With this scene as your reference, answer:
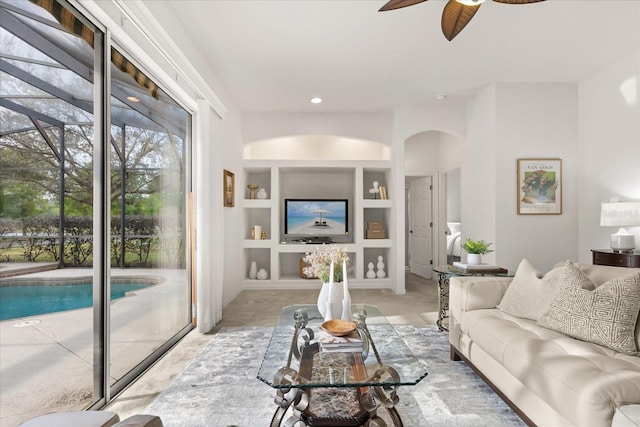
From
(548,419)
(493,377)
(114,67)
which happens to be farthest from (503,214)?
(114,67)

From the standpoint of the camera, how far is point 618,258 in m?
3.37

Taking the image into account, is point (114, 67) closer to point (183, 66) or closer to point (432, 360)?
point (183, 66)

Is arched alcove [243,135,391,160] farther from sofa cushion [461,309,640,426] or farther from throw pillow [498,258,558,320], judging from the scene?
sofa cushion [461,309,640,426]

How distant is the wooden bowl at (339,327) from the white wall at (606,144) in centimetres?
344

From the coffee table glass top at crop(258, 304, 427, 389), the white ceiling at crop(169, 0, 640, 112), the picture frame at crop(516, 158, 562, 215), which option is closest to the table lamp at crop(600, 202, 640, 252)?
the picture frame at crop(516, 158, 562, 215)

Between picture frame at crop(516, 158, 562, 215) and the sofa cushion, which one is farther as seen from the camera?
picture frame at crop(516, 158, 562, 215)

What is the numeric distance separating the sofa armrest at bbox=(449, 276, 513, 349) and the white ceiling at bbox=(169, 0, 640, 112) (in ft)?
7.15

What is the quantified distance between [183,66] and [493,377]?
3246 millimetres

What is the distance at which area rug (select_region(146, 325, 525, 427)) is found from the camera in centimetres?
201

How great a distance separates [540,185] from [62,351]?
5.02 metres

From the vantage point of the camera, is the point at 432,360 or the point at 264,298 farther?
the point at 264,298

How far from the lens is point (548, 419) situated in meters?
1.68

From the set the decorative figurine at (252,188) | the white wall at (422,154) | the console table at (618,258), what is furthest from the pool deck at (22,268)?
the white wall at (422,154)

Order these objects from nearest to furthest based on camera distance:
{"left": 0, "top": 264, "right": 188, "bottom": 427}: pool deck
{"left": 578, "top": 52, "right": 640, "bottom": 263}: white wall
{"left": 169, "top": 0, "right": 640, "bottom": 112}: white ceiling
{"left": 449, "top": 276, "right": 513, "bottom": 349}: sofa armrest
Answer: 1. {"left": 0, "top": 264, "right": 188, "bottom": 427}: pool deck
2. {"left": 449, "top": 276, "right": 513, "bottom": 349}: sofa armrest
3. {"left": 169, "top": 0, "right": 640, "bottom": 112}: white ceiling
4. {"left": 578, "top": 52, "right": 640, "bottom": 263}: white wall
